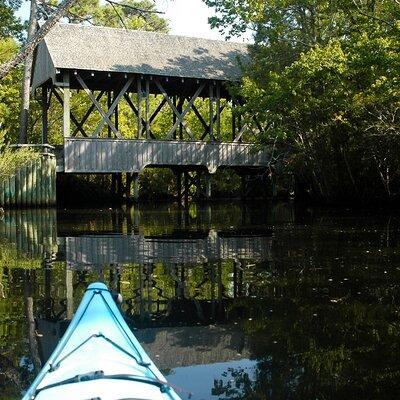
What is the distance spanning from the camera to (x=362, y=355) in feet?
15.6

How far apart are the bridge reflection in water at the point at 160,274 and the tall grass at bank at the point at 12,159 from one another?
6.99 ft

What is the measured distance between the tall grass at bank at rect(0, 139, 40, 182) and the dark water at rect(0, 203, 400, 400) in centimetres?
469

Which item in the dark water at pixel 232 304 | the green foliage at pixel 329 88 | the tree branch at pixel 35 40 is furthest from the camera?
the green foliage at pixel 329 88

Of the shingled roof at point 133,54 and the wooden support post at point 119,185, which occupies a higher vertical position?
the shingled roof at point 133,54

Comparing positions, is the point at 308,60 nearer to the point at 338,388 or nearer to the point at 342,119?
the point at 342,119

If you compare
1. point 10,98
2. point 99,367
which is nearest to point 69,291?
point 99,367

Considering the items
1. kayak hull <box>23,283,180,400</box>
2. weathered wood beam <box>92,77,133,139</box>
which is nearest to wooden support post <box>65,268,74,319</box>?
Result: kayak hull <box>23,283,180,400</box>

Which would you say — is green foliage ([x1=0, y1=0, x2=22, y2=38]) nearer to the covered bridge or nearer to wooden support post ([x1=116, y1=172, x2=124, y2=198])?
the covered bridge

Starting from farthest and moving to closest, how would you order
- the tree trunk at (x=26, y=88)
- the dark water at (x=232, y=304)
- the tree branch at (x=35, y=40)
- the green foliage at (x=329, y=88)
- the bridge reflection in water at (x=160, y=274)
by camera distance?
the tree trunk at (x=26, y=88) → the green foliage at (x=329, y=88) → the tree branch at (x=35, y=40) → the bridge reflection in water at (x=160, y=274) → the dark water at (x=232, y=304)

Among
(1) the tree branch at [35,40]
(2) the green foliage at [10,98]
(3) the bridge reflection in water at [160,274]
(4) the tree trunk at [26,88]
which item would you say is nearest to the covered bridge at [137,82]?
(4) the tree trunk at [26,88]

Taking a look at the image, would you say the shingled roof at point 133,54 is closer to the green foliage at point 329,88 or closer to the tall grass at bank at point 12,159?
the green foliage at point 329,88

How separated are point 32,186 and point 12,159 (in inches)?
142

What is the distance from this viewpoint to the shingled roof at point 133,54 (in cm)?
2344

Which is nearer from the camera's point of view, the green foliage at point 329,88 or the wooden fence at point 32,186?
the green foliage at point 329,88
